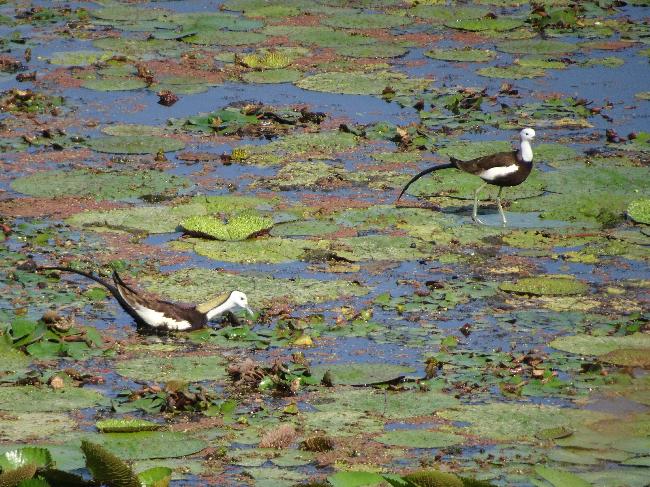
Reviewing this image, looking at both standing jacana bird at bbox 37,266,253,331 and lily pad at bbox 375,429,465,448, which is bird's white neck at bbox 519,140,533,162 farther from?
lily pad at bbox 375,429,465,448

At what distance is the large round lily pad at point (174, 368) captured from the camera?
8391 millimetres

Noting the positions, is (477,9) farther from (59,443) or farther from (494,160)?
(59,443)

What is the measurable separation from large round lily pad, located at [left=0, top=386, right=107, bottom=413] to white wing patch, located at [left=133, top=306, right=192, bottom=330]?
108 cm

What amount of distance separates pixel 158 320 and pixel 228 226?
88.7 inches

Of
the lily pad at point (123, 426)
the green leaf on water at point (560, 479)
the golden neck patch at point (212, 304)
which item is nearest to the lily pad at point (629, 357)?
the golden neck patch at point (212, 304)

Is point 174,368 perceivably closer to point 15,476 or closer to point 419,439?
point 419,439

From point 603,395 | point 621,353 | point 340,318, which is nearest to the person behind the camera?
point 603,395

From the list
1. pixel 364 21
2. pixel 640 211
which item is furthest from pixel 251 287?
pixel 364 21

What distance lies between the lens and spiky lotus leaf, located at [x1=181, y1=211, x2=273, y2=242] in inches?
440

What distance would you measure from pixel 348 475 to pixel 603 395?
2.83m

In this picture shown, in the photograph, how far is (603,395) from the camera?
812cm

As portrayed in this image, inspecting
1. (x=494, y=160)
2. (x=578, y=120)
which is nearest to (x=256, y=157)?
(x=494, y=160)

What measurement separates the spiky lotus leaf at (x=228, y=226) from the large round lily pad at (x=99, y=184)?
1135mm

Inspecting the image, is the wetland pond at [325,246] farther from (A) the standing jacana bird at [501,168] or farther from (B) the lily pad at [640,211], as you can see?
(A) the standing jacana bird at [501,168]
